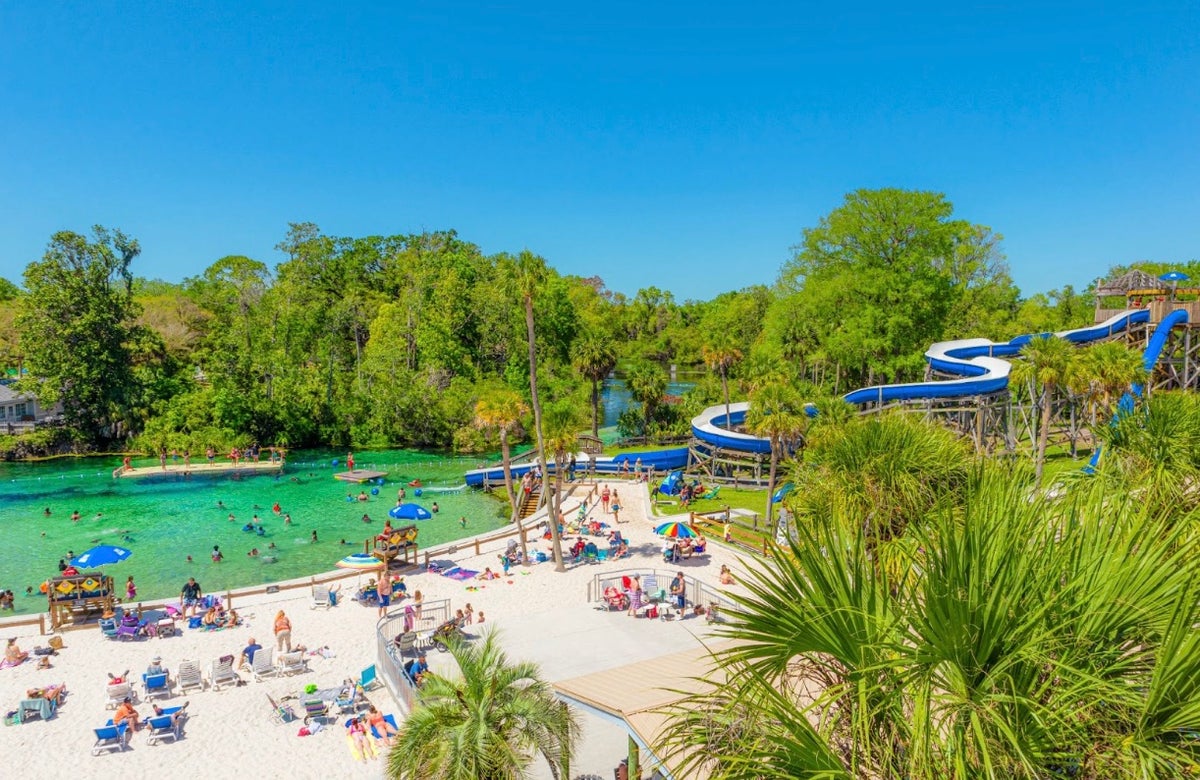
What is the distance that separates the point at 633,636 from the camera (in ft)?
59.2

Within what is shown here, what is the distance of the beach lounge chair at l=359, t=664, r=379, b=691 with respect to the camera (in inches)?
626

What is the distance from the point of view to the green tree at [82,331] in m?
49.4

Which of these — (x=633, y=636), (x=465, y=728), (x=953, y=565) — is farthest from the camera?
(x=633, y=636)

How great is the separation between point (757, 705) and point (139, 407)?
60.7 metres

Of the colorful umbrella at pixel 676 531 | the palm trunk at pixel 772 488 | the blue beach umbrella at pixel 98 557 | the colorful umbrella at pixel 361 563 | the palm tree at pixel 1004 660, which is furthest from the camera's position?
the palm trunk at pixel 772 488

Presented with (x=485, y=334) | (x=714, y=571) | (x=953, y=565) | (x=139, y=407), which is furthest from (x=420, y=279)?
(x=953, y=565)

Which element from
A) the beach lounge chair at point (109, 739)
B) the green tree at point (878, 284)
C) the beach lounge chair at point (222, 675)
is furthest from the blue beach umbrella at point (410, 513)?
the green tree at point (878, 284)

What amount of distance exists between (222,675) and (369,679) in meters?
3.60

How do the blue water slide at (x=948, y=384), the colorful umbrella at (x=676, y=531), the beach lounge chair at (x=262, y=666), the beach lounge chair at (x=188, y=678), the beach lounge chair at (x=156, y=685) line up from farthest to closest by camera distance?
the blue water slide at (x=948, y=384), the colorful umbrella at (x=676, y=531), the beach lounge chair at (x=262, y=666), the beach lounge chair at (x=188, y=678), the beach lounge chair at (x=156, y=685)

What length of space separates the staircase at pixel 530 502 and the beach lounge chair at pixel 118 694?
18.6 meters

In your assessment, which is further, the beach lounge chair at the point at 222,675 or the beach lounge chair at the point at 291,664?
the beach lounge chair at the point at 291,664

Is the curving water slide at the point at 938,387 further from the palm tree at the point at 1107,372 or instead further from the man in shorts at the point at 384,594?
the man in shorts at the point at 384,594

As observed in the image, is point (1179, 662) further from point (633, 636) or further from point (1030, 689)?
point (633, 636)

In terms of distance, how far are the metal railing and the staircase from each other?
12.5m
